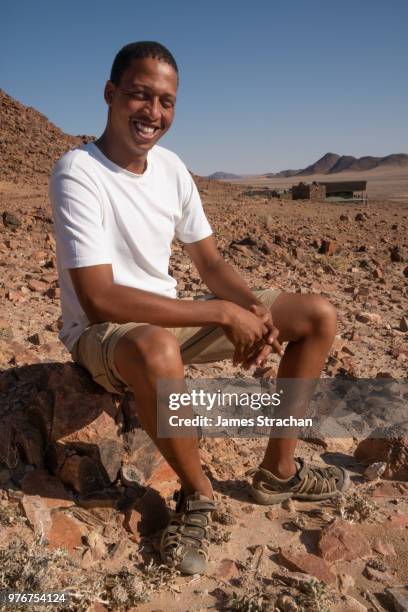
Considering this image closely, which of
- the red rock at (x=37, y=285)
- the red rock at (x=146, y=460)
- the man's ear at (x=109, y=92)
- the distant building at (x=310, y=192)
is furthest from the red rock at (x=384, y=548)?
the distant building at (x=310, y=192)

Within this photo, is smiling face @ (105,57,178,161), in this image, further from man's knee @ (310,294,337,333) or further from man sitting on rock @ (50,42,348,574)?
man's knee @ (310,294,337,333)

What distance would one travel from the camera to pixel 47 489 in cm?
238

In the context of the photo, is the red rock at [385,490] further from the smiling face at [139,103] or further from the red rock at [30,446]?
the smiling face at [139,103]

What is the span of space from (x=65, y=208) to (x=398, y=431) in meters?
1.87

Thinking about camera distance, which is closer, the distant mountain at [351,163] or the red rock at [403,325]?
the red rock at [403,325]

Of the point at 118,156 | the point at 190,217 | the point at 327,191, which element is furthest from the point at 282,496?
the point at 327,191

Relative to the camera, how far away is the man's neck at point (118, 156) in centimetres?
248

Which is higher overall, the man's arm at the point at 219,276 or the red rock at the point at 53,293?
the man's arm at the point at 219,276

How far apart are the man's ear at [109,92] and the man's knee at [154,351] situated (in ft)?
3.42

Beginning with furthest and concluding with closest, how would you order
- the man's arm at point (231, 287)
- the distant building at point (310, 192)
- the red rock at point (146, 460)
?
the distant building at point (310, 192) → the red rock at point (146, 460) → the man's arm at point (231, 287)

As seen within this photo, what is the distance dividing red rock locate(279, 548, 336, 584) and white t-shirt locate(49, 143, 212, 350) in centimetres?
110

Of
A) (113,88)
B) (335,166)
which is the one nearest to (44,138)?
(113,88)

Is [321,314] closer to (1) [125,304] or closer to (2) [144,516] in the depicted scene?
(1) [125,304]

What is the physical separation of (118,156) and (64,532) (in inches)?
55.9
